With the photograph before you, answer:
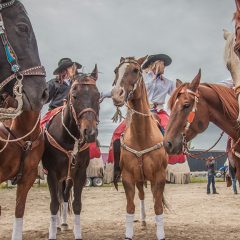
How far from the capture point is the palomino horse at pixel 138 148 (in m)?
6.77

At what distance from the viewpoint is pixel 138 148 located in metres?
6.88

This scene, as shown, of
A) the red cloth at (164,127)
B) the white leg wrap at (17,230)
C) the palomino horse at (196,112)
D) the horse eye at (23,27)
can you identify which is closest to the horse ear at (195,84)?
the palomino horse at (196,112)

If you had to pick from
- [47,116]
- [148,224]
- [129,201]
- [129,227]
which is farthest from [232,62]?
[148,224]

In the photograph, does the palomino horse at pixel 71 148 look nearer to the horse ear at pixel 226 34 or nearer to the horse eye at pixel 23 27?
the horse ear at pixel 226 34

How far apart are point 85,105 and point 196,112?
1.85m

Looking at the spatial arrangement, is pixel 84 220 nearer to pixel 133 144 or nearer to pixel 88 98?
pixel 133 144

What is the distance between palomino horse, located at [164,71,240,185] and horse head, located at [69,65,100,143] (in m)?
1.27

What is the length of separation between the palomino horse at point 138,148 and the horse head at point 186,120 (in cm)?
122

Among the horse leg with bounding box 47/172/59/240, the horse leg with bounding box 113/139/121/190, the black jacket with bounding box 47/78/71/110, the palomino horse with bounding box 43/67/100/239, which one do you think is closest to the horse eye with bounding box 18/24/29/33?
the palomino horse with bounding box 43/67/100/239

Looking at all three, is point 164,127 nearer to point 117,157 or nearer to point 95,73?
point 117,157

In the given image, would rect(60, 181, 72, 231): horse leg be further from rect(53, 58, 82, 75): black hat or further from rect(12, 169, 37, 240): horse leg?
rect(53, 58, 82, 75): black hat

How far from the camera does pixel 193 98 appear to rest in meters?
5.68

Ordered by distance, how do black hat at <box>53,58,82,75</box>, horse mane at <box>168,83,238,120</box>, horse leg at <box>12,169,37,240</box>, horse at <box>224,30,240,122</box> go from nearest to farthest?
horse at <box>224,30,240,122</box>
horse mane at <box>168,83,238,120</box>
horse leg at <box>12,169,37,240</box>
black hat at <box>53,58,82,75</box>

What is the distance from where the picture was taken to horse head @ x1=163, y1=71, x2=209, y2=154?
5.58 m
